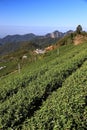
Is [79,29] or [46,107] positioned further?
[79,29]

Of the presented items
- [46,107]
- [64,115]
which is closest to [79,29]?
[46,107]

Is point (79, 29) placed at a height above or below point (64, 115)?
below

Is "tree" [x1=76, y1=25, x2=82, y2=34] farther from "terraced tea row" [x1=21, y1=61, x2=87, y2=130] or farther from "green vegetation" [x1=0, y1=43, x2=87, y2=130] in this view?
"terraced tea row" [x1=21, y1=61, x2=87, y2=130]

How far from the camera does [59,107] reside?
14.8 metres

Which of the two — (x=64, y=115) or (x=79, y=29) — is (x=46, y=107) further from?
(x=79, y=29)

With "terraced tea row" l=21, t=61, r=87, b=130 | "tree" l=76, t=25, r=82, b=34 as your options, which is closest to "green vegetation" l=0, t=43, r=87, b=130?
"terraced tea row" l=21, t=61, r=87, b=130

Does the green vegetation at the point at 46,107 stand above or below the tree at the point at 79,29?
above

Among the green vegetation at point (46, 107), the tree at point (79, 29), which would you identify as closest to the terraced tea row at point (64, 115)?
the green vegetation at point (46, 107)

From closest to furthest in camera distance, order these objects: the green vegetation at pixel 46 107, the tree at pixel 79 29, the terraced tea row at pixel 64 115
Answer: the terraced tea row at pixel 64 115
the green vegetation at pixel 46 107
the tree at pixel 79 29

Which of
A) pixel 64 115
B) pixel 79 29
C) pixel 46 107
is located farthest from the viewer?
pixel 79 29

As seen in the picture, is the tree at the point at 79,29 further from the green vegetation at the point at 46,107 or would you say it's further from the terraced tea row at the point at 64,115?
the terraced tea row at the point at 64,115

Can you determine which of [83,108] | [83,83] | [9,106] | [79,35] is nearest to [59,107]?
[83,108]

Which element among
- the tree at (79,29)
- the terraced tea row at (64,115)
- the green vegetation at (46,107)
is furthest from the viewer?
the tree at (79,29)

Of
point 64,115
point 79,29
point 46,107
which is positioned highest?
point 64,115
